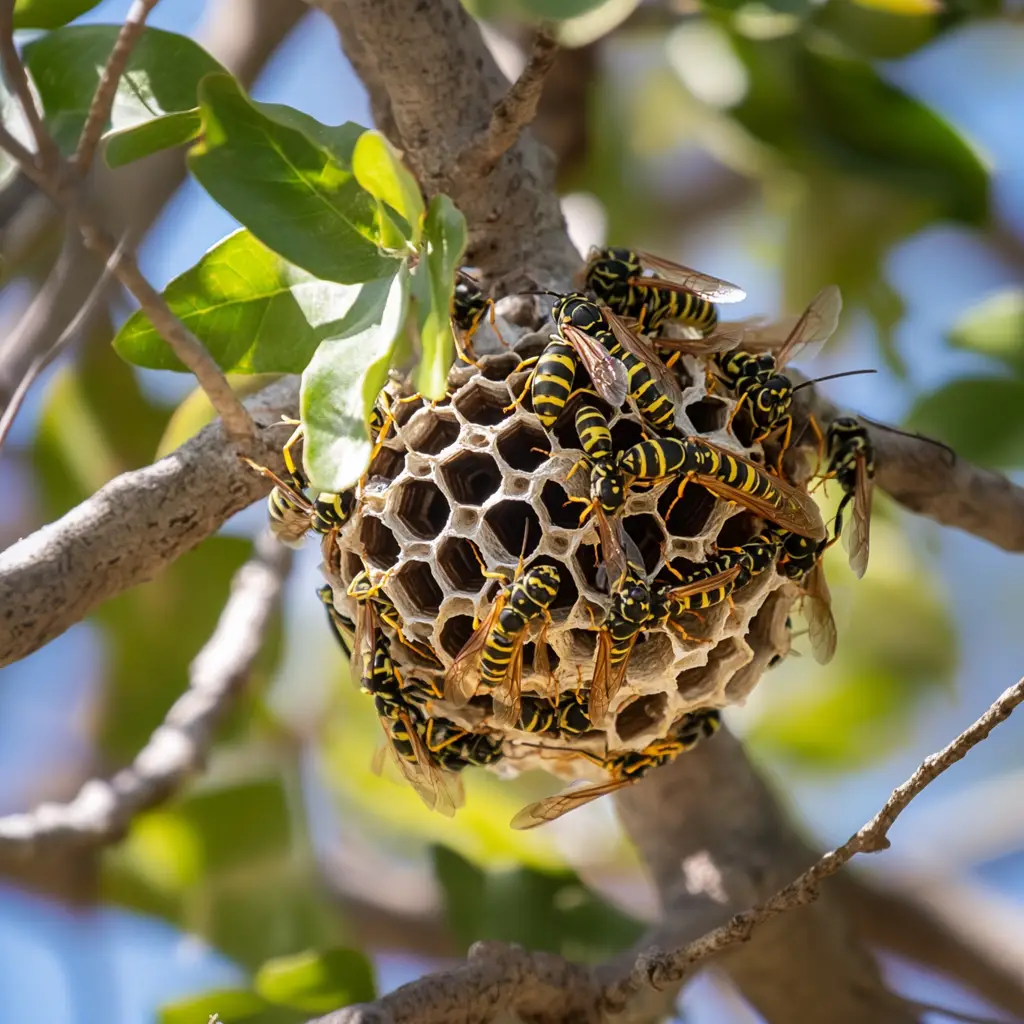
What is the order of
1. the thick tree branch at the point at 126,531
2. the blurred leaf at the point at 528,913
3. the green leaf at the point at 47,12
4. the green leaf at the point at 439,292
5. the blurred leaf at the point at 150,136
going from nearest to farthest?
the green leaf at the point at 439,292 < the thick tree branch at the point at 126,531 < the blurred leaf at the point at 150,136 < the green leaf at the point at 47,12 < the blurred leaf at the point at 528,913

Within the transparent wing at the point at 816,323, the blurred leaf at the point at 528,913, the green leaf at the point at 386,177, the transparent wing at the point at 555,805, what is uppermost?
the green leaf at the point at 386,177

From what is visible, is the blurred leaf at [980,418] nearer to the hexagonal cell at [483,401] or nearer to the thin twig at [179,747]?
the hexagonal cell at [483,401]

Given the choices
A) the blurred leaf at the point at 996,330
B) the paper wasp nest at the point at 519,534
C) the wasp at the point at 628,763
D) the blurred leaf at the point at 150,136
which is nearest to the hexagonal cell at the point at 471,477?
the paper wasp nest at the point at 519,534

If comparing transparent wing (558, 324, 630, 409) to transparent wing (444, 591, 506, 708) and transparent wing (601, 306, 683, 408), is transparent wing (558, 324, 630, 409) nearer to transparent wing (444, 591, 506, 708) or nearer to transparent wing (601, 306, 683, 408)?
transparent wing (601, 306, 683, 408)

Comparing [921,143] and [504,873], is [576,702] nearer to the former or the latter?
[504,873]

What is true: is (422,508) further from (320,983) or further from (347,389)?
(320,983)

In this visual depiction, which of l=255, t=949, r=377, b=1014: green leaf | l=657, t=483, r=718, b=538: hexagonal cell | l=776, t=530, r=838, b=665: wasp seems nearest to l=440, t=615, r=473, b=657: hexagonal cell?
l=657, t=483, r=718, b=538: hexagonal cell

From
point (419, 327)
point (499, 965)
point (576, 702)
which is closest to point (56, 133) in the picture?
point (419, 327)
